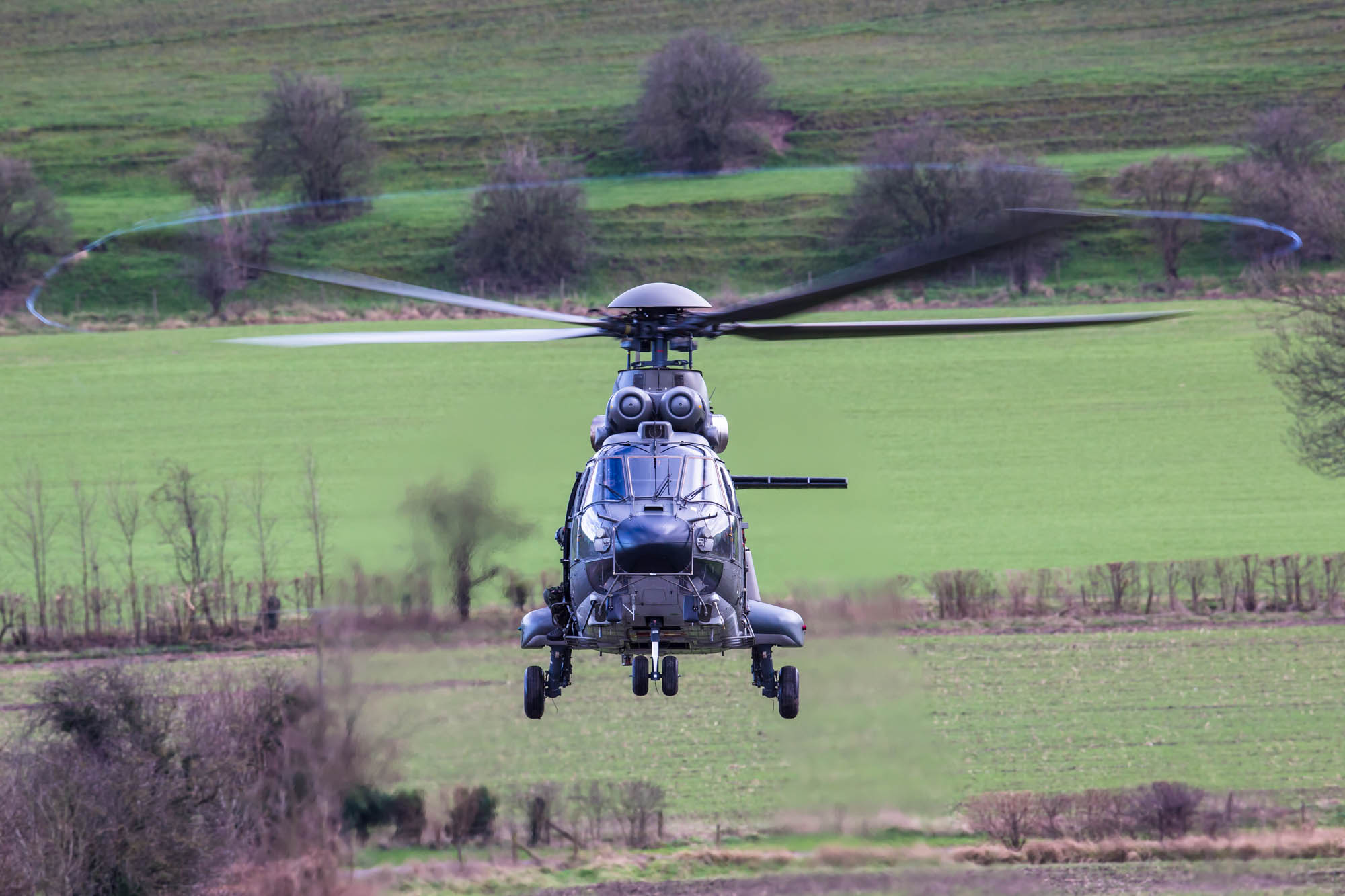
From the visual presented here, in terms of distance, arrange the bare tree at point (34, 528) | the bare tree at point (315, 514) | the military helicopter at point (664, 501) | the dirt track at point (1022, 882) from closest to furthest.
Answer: the military helicopter at point (664, 501)
the dirt track at point (1022, 882)
the bare tree at point (315, 514)
the bare tree at point (34, 528)

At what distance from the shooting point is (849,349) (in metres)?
89.6

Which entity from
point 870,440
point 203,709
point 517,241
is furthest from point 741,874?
point 517,241

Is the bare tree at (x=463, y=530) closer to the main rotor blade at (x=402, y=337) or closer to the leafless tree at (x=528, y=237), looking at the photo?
the main rotor blade at (x=402, y=337)

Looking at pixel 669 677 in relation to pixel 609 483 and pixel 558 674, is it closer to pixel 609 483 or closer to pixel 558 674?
pixel 558 674

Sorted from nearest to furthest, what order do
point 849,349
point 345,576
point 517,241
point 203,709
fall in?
1. point 345,576
2. point 203,709
3. point 849,349
4. point 517,241

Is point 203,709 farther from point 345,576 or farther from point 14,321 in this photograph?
point 14,321

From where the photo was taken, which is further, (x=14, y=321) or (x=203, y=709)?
(x=14, y=321)

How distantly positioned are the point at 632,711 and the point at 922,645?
1036 centimetres

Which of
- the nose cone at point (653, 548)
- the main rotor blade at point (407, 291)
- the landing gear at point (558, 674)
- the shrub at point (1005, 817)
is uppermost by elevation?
the main rotor blade at point (407, 291)

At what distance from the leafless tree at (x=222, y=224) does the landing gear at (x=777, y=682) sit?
68779mm

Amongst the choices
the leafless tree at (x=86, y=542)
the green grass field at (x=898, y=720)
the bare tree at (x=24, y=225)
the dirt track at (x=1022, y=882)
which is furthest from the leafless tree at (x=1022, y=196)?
the bare tree at (x=24, y=225)

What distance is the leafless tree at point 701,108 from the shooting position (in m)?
114

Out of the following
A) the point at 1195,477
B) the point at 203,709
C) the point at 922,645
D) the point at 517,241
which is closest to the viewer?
the point at 203,709

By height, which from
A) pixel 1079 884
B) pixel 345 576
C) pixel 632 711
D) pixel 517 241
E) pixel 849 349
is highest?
pixel 517 241
